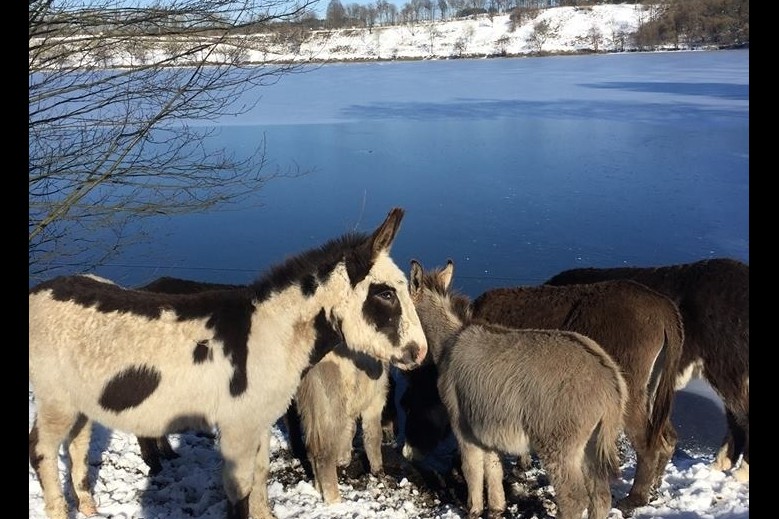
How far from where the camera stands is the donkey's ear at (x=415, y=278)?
18.7 feet

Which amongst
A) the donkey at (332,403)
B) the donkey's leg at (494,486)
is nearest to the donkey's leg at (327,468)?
the donkey at (332,403)

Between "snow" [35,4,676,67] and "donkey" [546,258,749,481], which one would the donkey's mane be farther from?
"snow" [35,4,676,67]

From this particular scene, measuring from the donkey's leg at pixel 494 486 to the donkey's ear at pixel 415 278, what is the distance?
151cm

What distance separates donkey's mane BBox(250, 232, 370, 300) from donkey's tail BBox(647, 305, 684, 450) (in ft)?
8.95

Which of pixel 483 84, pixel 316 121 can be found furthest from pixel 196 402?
pixel 483 84

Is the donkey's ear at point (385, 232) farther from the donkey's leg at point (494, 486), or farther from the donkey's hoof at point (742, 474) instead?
the donkey's hoof at point (742, 474)

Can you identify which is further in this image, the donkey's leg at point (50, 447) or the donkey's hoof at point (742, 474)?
the donkey's hoof at point (742, 474)

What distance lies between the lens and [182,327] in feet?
13.5

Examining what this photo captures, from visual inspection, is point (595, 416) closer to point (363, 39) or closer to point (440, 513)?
point (440, 513)

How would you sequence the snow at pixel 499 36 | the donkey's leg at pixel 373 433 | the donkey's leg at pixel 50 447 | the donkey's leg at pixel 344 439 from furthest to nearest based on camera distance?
the snow at pixel 499 36 < the donkey's leg at pixel 373 433 < the donkey's leg at pixel 344 439 < the donkey's leg at pixel 50 447

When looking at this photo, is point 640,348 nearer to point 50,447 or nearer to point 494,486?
point 494,486

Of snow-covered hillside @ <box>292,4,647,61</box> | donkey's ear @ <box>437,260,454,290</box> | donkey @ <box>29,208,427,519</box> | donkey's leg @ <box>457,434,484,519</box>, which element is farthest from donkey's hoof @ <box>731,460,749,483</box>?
snow-covered hillside @ <box>292,4,647,61</box>

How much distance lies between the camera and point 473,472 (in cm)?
518

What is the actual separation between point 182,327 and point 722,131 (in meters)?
16.1
